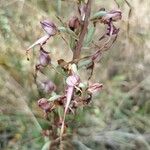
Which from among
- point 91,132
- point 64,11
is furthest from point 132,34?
point 91,132

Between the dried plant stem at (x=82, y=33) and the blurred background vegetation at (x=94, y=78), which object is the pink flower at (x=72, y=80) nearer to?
the dried plant stem at (x=82, y=33)

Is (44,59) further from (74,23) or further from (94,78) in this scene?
(94,78)

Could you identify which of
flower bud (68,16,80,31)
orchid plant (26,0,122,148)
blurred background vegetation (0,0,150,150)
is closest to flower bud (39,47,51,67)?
orchid plant (26,0,122,148)

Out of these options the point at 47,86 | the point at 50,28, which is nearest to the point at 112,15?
the point at 50,28

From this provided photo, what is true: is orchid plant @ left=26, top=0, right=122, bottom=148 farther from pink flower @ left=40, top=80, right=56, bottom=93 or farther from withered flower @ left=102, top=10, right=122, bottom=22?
pink flower @ left=40, top=80, right=56, bottom=93

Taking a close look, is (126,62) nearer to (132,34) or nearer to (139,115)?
(132,34)
